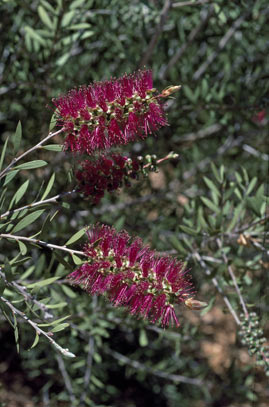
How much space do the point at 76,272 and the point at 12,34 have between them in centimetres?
101

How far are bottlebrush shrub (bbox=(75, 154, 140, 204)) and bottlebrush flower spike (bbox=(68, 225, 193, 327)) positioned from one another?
11 cm

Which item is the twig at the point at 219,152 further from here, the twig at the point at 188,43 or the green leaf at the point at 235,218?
the green leaf at the point at 235,218

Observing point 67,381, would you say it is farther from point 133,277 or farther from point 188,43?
point 188,43

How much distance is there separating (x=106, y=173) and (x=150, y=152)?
1.02m

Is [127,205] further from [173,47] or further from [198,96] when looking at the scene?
[173,47]

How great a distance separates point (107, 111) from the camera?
2.57 ft

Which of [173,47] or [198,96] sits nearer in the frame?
[198,96]

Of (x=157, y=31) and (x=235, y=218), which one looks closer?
(x=235, y=218)

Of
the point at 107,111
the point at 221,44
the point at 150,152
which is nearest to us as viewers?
the point at 107,111

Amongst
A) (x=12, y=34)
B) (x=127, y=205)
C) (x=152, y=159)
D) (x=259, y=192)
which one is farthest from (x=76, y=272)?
(x=12, y=34)

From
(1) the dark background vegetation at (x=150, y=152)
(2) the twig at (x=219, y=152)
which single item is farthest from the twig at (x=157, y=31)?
(2) the twig at (x=219, y=152)

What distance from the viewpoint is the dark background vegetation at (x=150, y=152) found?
4.78 feet

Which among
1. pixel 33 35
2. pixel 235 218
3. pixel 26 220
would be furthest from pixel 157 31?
pixel 26 220

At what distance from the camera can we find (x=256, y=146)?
2166mm
